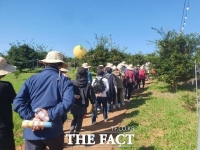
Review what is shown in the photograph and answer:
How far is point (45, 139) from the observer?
2.73 m

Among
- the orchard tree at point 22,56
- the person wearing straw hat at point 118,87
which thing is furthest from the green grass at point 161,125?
the orchard tree at point 22,56

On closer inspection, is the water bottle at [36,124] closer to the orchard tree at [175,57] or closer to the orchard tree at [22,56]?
Answer: the orchard tree at [175,57]

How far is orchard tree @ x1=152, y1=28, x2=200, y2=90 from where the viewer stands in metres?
12.1

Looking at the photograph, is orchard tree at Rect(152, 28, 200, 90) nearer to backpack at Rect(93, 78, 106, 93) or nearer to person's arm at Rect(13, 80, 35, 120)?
backpack at Rect(93, 78, 106, 93)

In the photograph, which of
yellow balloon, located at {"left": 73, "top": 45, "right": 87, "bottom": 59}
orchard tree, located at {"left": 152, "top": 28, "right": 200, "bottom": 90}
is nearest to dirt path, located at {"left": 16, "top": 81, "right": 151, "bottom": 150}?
orchard tree, located at {"left": 152, "top": 28, "right": 200, "bottom": 90}

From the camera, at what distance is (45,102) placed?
2.75 meters

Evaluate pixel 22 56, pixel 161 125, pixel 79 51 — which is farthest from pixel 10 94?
pixel 22 56

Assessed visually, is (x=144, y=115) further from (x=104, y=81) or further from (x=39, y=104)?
(x=39, y=104)

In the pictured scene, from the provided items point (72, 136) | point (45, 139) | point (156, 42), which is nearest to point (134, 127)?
point (72, 136)

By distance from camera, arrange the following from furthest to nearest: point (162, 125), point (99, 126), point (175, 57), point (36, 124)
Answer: point (175, 57), point (99, 126), point (162, 125), point (36, 124)

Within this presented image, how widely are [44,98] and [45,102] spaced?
5 cm

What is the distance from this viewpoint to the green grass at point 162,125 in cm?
516

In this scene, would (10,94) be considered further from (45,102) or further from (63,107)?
(63,107)

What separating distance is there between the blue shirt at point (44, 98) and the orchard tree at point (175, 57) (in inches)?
407
